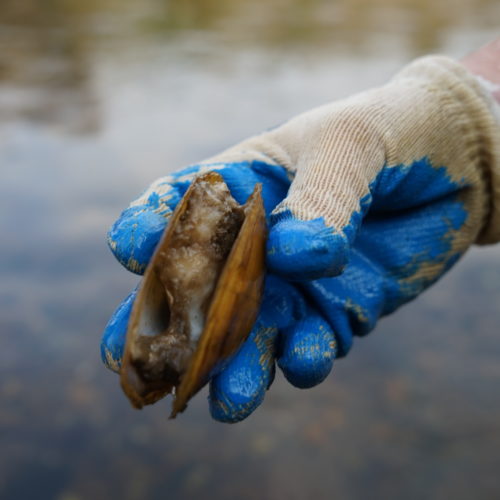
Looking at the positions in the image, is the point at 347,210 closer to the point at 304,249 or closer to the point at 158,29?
the point at 304,249

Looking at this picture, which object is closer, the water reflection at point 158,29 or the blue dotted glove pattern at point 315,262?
the blue dotted glove pattern at point 315,262

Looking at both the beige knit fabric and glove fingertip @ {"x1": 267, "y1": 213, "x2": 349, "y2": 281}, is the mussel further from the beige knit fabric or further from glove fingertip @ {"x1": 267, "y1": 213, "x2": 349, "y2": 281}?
the beige knit fabric

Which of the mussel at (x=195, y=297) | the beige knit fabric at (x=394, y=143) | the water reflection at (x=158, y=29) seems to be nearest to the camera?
the mussel at (x=195, y=297)

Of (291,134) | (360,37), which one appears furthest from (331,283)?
(360,37)

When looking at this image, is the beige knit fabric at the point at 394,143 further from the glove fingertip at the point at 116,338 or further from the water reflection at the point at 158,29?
the water reflection at the point at 158,29

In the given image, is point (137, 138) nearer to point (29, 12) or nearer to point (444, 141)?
point (444, 141)

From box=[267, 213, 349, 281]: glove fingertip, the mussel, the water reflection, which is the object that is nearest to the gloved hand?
box=[267, 213, 349, 281]: glove fingertip

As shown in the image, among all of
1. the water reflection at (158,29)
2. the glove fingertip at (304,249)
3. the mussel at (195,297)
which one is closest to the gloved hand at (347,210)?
A: the glove fingertip at (304,249)
